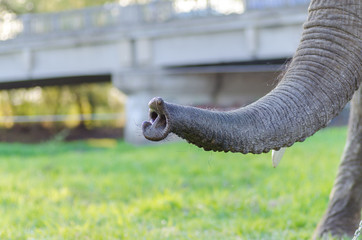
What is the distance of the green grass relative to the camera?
16.0 feet

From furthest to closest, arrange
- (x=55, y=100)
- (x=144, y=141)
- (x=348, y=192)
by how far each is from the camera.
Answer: (x=55, y=100) → (x=144, y=141) → (x=348, y=192)

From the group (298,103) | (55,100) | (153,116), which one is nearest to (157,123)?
(153,116)

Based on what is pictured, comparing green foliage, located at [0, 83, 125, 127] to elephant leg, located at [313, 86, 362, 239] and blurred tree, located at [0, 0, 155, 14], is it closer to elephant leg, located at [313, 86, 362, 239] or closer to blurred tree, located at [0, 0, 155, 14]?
blurred tree, located at [0, 0, 155, 14]

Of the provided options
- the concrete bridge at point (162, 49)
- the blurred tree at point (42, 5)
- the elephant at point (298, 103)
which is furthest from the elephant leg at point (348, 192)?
the blurred tree at point (42, 5)

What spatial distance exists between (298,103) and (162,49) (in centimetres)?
1457

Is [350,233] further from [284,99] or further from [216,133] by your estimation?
[216,133]

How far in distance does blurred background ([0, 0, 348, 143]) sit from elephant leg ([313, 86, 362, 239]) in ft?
33.6

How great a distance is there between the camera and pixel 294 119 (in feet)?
8.16

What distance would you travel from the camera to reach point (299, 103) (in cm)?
253

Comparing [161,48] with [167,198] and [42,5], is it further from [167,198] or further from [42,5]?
[42,5]

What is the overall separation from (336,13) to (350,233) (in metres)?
2.34

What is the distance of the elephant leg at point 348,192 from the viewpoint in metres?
4.25

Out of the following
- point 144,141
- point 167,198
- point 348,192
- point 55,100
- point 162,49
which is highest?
point 348,192

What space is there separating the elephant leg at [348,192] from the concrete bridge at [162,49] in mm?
10126
